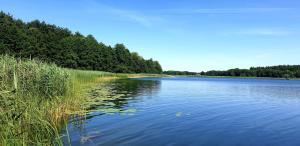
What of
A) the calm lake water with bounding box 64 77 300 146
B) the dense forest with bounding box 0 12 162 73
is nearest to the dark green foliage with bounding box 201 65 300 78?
the dense forest with bounding box 0 12 162 73

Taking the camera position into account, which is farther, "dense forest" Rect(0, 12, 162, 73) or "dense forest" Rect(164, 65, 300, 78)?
"dense forest" Rect(164, 65, 300, 78)

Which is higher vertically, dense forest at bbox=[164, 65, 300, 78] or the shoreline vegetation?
dense forest at bbox=[164, 65, 300, 78]

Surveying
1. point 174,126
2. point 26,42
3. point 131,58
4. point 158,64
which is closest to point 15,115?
point 174,126

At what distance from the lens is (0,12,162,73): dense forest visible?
80.5m

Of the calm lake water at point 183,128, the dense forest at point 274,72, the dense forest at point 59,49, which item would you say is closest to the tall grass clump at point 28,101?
the calm lake water at point 183,128

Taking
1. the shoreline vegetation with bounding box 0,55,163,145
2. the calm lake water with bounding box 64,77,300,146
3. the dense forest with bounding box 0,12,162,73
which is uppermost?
the dense forest with bounding box 0,12,162,73

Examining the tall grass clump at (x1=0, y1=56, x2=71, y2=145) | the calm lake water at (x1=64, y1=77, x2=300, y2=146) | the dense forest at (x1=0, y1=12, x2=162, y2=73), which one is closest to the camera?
the tall grass clump at (x1=0, y1=56, x2=71, y2=145)

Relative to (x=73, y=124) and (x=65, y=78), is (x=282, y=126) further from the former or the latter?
(x=65, y=78)

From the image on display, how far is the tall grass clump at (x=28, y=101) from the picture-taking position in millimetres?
8062

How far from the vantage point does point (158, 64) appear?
17725 cm

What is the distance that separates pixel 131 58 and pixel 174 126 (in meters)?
124

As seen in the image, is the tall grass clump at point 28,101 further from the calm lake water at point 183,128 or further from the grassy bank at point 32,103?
the calm lake water at point 183,128

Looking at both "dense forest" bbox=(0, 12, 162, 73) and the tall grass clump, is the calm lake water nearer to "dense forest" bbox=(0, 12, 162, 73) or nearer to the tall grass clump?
the tall grass clump

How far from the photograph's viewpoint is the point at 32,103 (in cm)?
1020
